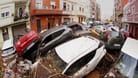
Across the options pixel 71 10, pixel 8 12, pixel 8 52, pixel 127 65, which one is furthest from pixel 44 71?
pixel 71 10

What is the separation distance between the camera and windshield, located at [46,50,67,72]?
26.0ft

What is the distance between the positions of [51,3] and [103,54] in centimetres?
2765

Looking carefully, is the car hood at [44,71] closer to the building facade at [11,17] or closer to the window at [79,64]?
the window at [79,64]

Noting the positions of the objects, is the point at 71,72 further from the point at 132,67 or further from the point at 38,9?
the point at 38,9

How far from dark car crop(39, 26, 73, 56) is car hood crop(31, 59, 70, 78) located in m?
A: 1.43

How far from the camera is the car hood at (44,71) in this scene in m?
7.56

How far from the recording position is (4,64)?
33.8 ft

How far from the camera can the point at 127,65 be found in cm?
702

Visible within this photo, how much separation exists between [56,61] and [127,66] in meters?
2.30

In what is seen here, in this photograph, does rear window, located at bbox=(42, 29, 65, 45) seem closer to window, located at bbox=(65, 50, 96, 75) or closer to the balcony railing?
window, located at bbox=(65, 50, 96, 75)

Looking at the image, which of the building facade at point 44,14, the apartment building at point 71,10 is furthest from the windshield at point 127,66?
the apartment building at point 71,10

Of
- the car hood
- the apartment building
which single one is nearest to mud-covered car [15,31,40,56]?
the car hood

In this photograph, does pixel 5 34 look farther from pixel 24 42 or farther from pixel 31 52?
pixel 31 52

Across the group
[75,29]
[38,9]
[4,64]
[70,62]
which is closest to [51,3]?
[38,9]
